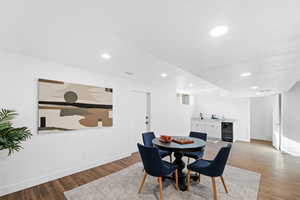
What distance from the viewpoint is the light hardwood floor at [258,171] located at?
2.24 metres

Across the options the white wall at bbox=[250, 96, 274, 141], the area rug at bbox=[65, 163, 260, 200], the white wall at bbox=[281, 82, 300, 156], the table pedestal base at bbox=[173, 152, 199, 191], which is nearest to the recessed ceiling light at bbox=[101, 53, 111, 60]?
the table pedestal base at bbox=[173, 152, 199, 191]

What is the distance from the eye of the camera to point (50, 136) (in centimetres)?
268

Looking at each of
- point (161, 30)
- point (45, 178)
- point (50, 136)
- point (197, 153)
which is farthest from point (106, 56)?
point (197, 153)

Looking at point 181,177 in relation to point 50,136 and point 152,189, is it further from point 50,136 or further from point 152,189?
point 50,136

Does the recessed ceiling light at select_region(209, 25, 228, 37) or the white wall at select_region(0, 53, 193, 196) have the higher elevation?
the recessed ceiling light at select_region(209, 25, 228, 37)

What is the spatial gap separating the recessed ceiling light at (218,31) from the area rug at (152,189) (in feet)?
7.66

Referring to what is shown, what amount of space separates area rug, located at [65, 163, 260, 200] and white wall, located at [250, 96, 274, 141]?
4697 mm

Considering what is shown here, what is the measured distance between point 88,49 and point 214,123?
6216mm

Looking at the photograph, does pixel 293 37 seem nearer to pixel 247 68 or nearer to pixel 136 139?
pixel 247 68

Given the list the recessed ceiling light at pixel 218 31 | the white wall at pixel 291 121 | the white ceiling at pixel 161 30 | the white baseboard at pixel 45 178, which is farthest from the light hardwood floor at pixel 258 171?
A: the recessed ceiling light at pixel 218 31

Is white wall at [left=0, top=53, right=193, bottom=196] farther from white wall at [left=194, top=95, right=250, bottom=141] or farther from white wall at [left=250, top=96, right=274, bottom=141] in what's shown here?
white wall at [left=250, top=96, right=274, bottom=141]

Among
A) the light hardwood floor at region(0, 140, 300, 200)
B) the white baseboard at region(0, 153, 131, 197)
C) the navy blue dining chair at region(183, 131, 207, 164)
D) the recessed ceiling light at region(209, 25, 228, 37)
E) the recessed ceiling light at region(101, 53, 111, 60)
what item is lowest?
the light hardwood floor at region(0, 140, 300, 200)

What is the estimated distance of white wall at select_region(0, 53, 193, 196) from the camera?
7.51 ft

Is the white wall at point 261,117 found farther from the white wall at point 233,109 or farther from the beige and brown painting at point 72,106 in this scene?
the beige and brown painting at point 72,106
